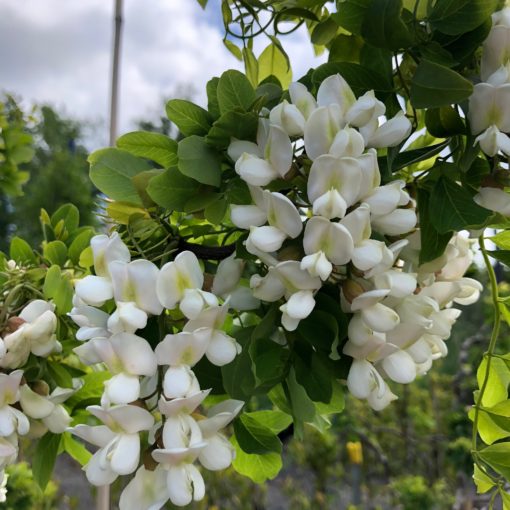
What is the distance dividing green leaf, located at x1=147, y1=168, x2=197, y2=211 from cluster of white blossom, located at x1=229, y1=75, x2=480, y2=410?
3 centimetres

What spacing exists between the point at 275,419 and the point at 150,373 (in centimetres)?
14

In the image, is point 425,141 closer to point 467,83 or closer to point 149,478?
point 467,83

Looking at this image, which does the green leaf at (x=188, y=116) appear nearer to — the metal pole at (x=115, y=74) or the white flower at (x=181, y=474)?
the white flower at (x=181, y=474)

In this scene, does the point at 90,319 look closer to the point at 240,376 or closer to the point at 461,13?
the point at 240,376

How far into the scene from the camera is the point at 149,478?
276mm

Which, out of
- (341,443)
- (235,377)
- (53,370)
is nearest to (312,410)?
(235,377)

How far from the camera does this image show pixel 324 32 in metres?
0.36

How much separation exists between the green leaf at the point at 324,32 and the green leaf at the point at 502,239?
149 millimetres

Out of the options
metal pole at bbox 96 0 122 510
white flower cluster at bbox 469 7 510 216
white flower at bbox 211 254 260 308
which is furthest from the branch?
metal pole at bbox 96 0 122 510

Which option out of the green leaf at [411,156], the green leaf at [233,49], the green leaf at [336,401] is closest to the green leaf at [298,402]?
the green leaf at [336,401]

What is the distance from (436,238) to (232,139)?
0.11 m

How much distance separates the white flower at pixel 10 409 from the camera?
1.05 feet

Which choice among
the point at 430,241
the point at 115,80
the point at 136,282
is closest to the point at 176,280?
the point at 136,282

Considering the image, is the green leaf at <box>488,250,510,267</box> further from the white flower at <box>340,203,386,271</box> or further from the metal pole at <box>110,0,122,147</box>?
the metal pole at <box>110,0,122,147</box>
